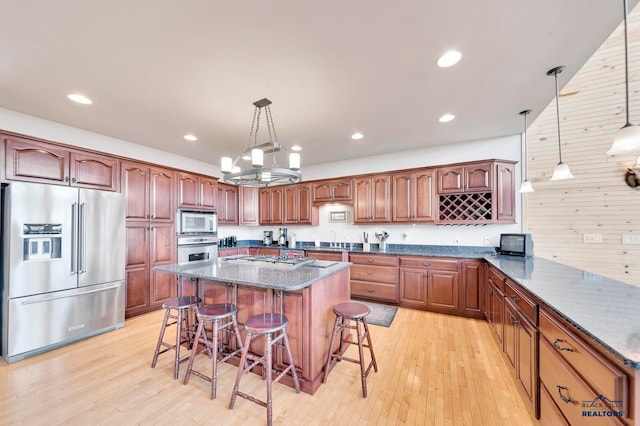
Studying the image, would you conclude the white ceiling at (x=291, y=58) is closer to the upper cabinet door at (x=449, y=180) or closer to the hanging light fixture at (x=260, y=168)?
the hanging light fixture at (x=260, y=168)

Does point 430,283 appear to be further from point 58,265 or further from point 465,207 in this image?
point 58,265

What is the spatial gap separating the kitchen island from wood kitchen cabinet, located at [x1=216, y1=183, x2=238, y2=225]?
108 inches

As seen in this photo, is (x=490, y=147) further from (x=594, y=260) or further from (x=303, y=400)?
(x=303, y=400)

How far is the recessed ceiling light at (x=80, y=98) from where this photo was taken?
243cm

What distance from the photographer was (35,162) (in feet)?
8.82

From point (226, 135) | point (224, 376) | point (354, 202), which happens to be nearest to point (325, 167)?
point (354, 202)

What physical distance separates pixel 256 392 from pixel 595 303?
7.73ft

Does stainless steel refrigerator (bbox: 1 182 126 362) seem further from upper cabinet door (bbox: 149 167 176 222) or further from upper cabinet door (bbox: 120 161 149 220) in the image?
upper cabinet door (bbox: 149 167 176 222)

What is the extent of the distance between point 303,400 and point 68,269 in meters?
3.00

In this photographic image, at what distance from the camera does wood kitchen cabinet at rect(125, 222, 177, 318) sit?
3.50 meters

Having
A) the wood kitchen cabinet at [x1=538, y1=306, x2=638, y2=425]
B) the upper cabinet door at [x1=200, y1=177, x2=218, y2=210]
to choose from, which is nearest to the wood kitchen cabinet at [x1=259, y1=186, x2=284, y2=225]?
the upper cabinet door at [x1=200, y1=177, x2=218, y2=210]

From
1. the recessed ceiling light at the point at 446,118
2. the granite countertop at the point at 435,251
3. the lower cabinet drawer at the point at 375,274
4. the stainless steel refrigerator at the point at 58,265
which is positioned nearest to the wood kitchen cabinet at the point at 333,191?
the granite countertop at the point at 435,251

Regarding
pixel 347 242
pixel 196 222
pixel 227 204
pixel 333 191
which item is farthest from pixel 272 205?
pixel 347 242

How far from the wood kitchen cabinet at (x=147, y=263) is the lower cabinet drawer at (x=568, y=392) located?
429 centimetres
